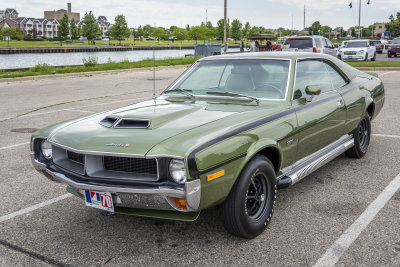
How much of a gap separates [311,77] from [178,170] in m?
2.39

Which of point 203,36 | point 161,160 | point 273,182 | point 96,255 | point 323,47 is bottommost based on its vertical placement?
point 96,255

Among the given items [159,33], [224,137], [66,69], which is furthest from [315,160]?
[159,33]

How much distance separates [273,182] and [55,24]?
6918 inches

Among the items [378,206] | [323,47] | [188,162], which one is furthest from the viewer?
[323,47]

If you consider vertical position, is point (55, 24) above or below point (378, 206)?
above

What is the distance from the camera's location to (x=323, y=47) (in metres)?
22.0

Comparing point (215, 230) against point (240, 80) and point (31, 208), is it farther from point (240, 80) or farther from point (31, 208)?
point (31, 208)

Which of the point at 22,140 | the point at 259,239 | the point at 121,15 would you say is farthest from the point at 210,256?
the point at 121,15

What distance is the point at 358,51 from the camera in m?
27.2

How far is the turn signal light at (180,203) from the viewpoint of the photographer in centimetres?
283

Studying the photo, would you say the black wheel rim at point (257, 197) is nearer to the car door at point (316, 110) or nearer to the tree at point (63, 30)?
the car door at point (316, 110)

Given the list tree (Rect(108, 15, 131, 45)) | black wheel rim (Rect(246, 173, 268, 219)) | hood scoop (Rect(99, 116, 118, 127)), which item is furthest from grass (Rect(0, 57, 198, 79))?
tree (Rect(108, 15, 131, 45))

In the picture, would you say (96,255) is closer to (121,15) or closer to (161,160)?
(161,160)

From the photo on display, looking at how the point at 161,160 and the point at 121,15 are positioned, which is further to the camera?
the point at 121,15
